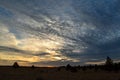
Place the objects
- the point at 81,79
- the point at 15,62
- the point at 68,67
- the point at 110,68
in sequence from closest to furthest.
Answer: the point at 81,79, the point at 110,68, the point at 68,67, the point at 15,62

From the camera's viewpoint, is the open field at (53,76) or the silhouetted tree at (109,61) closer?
the open field at (53,76)

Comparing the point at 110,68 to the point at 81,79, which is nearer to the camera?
the point at 81,79

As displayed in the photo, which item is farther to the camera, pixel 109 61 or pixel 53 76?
pixel 109 61

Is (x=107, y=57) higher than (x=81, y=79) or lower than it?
higher

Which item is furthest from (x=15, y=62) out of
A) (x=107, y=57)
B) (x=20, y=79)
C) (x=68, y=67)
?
(x=20, y=79)

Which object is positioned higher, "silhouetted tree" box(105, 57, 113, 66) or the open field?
"silhouetted tree" box(105, 57, 113, 66)

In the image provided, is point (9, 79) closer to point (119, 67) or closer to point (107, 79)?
point (107, 79)

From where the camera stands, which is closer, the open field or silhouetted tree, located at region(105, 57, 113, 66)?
the open field

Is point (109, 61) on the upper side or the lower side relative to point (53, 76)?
upper

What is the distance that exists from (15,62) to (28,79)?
43023 mm

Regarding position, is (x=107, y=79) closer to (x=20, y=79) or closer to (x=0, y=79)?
(x=20, y=79)

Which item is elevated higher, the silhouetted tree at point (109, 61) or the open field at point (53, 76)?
the silhouetted tree at point (109, 61)

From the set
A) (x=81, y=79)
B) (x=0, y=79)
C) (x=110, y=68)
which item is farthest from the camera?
(x=110, y=68)

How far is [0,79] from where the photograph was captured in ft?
107
